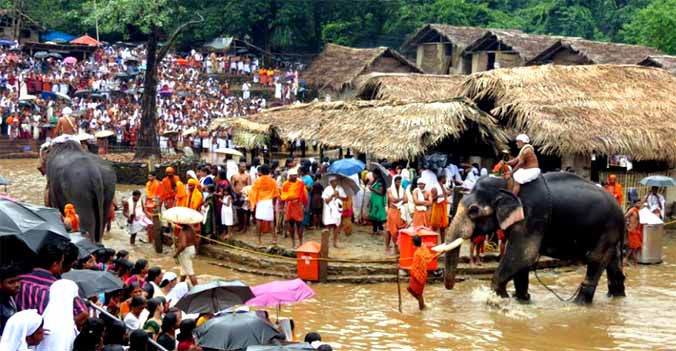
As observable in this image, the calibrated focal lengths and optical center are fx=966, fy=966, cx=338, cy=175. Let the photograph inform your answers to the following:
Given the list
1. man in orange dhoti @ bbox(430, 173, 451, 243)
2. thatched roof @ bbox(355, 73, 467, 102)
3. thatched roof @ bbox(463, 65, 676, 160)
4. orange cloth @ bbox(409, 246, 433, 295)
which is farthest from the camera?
thatched roof @ bbox(355, 73, 467, 102)

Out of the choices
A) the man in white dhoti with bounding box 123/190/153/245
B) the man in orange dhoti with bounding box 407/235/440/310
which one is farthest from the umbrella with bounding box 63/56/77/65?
the man in orange dhoti with bounding box 407/235/440/310

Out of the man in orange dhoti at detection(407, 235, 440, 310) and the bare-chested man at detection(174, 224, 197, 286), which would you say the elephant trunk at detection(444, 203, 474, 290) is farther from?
the bare-chested man at detection(174, 224, 197, 286)

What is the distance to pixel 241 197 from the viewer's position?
17.0 meters

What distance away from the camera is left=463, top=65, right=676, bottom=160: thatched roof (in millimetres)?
20031

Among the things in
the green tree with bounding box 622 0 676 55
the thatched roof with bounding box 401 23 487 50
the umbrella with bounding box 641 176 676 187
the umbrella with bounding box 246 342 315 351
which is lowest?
the umbrella with bounding box 246 342 315 351

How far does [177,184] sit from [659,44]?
31055 mm

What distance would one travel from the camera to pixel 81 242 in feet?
32.6

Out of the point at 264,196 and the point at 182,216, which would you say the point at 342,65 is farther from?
the point at 182,216

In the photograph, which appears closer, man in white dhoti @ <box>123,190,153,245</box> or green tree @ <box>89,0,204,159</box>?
man in white dhoti @ <box>123,190,153,245</box>

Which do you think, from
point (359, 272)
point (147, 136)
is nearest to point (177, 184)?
point (359, 272)

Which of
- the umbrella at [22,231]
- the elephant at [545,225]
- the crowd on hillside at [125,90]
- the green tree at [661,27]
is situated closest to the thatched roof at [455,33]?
the crowd on hillside at [125,90]

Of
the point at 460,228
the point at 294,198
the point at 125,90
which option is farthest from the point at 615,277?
the point at 125,90

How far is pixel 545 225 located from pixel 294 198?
14.4 feet

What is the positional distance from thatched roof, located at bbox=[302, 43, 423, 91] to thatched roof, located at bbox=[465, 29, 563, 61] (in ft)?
11.0
